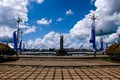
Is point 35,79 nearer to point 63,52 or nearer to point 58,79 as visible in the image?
point 58,79

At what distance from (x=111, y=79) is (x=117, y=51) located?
18255mm

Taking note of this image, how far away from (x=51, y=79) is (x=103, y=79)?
2839mm

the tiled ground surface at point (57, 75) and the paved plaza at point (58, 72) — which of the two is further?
the paved plaza at point (58, 72)

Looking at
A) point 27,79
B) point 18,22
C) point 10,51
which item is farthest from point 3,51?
point 27,79

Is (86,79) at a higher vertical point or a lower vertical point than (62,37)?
lower

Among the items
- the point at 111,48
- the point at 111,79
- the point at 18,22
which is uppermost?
the point at 18,22

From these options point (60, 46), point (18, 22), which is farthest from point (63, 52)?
point (18, 22)

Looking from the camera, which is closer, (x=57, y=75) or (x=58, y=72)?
(x=57, y=75)

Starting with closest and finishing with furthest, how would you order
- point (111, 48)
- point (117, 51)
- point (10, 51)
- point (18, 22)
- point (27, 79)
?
point (27, 79), point (117, 51), point (111, 48), point (10, 51), point (18, 22)

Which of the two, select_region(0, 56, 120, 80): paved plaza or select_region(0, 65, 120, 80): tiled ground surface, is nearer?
select_region(0, 65, 120, 80): tiled ground surface

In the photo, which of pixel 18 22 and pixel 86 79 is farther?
pixel 18 22

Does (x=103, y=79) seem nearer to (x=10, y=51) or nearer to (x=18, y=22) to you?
(x=10, y=51)

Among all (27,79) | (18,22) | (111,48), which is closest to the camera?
(27,79)

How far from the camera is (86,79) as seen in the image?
1259cm
